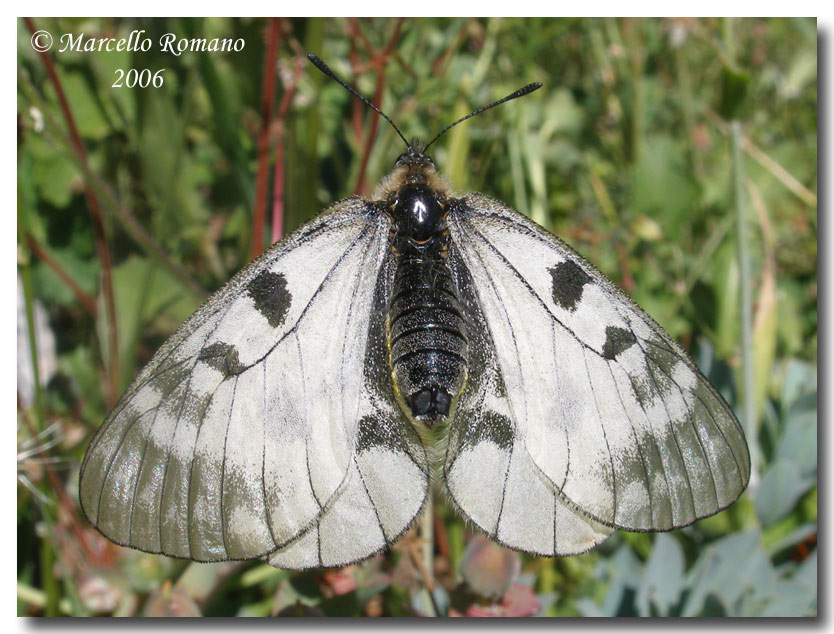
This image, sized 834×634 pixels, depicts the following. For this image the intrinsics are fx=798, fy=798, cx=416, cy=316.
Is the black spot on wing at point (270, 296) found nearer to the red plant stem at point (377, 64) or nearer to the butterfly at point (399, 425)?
the butterfly at point (399, 425)

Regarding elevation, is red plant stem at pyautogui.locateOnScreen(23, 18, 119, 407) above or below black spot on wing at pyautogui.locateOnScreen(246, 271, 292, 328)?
above

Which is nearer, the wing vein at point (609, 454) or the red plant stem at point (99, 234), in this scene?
the wing vein at point (609, 454)

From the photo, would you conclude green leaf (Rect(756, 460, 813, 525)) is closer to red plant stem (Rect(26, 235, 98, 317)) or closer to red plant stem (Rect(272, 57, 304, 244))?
red plant stem (Rect(272, 57, 304, 244))

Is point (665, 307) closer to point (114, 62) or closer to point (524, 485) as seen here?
point (524, 485)

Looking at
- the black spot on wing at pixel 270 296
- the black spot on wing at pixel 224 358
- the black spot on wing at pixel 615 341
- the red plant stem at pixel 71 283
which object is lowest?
the black spot on wing at pixel 224 358

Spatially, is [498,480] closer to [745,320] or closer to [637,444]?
[637,444]

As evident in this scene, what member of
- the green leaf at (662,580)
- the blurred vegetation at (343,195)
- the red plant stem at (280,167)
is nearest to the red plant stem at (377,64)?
the blurred vegetation at (343,195)

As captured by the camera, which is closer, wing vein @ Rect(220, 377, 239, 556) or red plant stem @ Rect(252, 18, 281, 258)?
wing vein @ Rect(220, 377, 239, 556)

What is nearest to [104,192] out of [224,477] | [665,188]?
[224,477]

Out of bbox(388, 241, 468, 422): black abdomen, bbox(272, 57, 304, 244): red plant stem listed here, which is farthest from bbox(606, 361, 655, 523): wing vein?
bbox(272, 57, 304, 244): red plant stem
